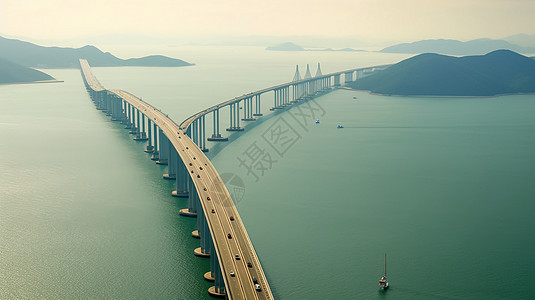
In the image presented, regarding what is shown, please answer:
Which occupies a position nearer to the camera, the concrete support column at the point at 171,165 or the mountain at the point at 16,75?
the concrete support column at the point at 171,165

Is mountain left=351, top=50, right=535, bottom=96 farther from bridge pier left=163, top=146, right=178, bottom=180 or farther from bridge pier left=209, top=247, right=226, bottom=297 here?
bridge pier left=209, top=247, right=226, bottom=297

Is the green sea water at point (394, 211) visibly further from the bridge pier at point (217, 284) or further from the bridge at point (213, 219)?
the bridge at point (213, 219)

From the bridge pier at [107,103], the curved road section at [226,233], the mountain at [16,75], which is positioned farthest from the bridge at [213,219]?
the mountain at [16,75]

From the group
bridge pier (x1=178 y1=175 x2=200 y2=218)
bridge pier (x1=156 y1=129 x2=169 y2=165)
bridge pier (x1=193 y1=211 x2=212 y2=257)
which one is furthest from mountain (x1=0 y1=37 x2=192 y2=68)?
bridge pier (x1=193 y1=211 x2=212 y2=257)

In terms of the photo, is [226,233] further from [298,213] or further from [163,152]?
[163,152]

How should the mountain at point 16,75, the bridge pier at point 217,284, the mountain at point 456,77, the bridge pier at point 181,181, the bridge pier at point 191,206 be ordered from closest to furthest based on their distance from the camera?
the bridge pier at point 217,284, the bridge pier at point 191,206, the bridge pier at point 181,181, the mountain at point 456,77, the mountain at point 16,75

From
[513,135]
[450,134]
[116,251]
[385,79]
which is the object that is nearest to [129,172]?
[116,251]
